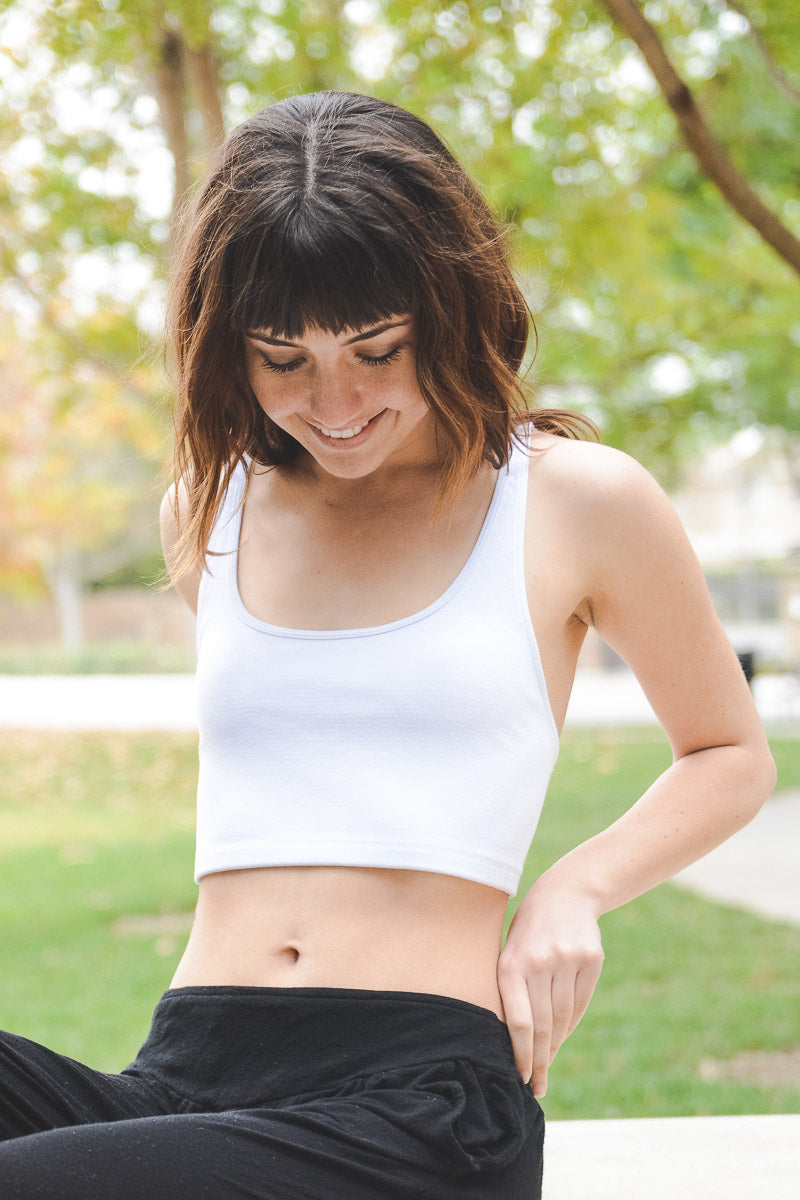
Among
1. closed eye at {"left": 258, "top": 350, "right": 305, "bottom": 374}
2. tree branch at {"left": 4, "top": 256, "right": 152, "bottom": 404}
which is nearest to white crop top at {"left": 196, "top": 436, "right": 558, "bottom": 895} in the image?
closed eye at {"left": 258, "top": 350, "right": 305, "bottom": 374}

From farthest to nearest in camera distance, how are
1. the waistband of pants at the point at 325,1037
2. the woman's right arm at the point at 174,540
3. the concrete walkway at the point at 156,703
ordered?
the concrete walkway at the point at 156,703
the woman's right arm at the point at 174,540
the waistband of pants at the point at 325,1037

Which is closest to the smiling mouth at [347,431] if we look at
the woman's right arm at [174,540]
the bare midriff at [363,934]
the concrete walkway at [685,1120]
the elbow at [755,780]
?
the woman's right arm at [174,540]

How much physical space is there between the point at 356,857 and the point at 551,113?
5.18 m

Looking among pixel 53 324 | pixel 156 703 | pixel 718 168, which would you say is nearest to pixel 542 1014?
pixel 718 168

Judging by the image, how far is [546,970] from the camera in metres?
1.54

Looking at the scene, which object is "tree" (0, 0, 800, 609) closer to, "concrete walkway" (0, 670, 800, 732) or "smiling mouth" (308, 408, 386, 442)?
"smiling mouth" (308, 408, 386, 442)

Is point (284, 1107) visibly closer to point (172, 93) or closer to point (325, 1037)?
point (325, 1037)

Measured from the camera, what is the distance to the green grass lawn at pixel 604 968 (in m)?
4.52

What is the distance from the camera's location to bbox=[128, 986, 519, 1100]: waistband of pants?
4.95 feet

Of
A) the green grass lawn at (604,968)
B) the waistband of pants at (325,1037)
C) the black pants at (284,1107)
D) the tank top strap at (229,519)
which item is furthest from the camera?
the green grass lawn at (604,968)

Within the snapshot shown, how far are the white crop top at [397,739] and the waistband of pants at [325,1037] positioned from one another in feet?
0.50

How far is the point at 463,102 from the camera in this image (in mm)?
6008

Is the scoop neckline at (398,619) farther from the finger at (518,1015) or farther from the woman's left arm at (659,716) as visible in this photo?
the finger at (518,1015)

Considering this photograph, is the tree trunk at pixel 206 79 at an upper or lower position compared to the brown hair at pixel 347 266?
upper
